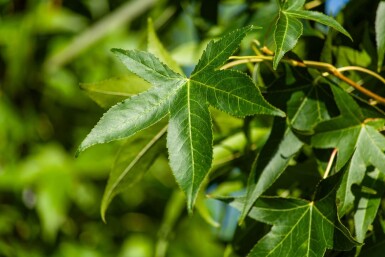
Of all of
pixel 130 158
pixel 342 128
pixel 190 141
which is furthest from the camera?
pixel 130 158

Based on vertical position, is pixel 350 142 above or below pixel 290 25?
below

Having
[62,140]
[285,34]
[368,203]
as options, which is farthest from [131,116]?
[62,140]

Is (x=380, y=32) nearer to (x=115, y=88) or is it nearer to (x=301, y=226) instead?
(x=301, y=226)

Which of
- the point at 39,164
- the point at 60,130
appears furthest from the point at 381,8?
→ the point at 60,130

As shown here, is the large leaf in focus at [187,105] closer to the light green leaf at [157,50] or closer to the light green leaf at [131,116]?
the light green leaf at [131,116]

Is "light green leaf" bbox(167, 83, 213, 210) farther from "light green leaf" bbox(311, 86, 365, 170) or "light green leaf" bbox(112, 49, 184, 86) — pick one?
"light green leaf" bbox(311, 86, 365, 170)

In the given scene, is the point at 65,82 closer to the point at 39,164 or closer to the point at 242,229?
the point at 39,164

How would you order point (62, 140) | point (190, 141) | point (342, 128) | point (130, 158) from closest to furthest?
1. point (190, 141)
2. point (342, 128)
3. point (130, 158)
4. point (62, 140)
